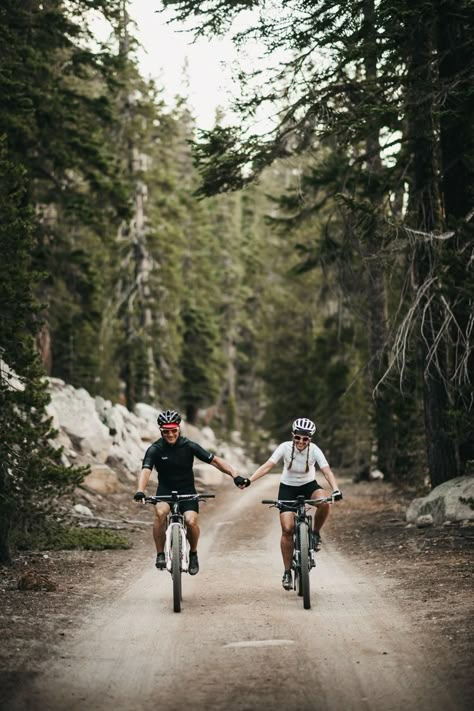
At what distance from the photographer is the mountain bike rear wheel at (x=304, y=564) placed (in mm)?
9180

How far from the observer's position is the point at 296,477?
1030 cm

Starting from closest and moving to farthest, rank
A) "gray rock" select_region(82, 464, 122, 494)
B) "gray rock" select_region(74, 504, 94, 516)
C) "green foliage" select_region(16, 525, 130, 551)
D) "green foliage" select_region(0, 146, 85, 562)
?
"green foliage" select_region(0, 146, 85, 562) → "green foliage" select_region(16, 525, 130, 551) → "gray rock" select_region(74, 504, 94, 516) → "gray rock" select_region(82, 464, 122, 494)

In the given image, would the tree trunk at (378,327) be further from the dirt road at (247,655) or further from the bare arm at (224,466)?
the dirt road at (247,655)

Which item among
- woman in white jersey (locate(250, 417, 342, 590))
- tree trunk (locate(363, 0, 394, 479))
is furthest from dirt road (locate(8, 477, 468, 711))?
tree trunk (locate(363, 0, 394, 479))

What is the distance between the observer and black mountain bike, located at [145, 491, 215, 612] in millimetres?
9219

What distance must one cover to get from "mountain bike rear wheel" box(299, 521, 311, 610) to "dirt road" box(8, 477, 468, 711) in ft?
0.60

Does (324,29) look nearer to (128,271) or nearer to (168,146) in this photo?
(128,271)

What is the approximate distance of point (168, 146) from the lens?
42281mm

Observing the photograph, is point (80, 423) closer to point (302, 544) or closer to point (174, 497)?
point (174, 497)

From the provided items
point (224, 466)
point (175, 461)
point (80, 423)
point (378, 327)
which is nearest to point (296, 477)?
point (224, 466)

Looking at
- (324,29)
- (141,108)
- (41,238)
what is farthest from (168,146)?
(324,29)

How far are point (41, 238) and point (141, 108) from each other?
1377cm

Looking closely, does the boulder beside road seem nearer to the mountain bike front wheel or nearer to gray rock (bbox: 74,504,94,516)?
gray rock (bbox: 74,504,94,516)

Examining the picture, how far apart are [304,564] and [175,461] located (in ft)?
6.57
